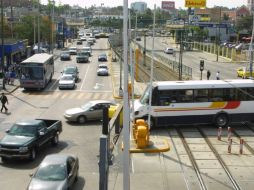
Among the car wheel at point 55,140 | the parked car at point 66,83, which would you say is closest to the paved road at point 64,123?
the car wheel at point 55,140

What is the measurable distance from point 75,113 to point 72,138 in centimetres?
360

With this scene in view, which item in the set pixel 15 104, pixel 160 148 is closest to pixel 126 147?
pixel 160 148

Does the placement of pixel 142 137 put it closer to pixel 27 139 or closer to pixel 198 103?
pixel 27 139

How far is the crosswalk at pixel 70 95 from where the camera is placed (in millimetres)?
37969

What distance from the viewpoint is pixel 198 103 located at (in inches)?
969

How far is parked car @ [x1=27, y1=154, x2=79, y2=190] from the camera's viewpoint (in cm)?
1444

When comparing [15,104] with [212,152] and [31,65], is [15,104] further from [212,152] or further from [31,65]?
[212,152]

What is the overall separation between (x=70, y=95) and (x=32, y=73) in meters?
4.23

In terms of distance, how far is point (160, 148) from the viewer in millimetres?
20531

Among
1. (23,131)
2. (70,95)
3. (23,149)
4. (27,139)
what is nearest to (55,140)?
(23,131)

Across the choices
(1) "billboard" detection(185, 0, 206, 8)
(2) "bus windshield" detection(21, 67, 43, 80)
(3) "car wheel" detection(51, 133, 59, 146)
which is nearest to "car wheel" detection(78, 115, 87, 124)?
(3) "car wheel" detection(51, 133, 59, 146)

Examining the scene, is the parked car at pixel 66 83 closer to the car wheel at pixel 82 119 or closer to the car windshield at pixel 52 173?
the car wheel at pixel 82 119

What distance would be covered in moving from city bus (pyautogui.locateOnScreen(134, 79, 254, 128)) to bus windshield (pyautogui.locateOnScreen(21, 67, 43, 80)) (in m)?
18.0

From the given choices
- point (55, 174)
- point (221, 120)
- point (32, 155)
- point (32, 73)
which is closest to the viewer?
point (55, 174)
